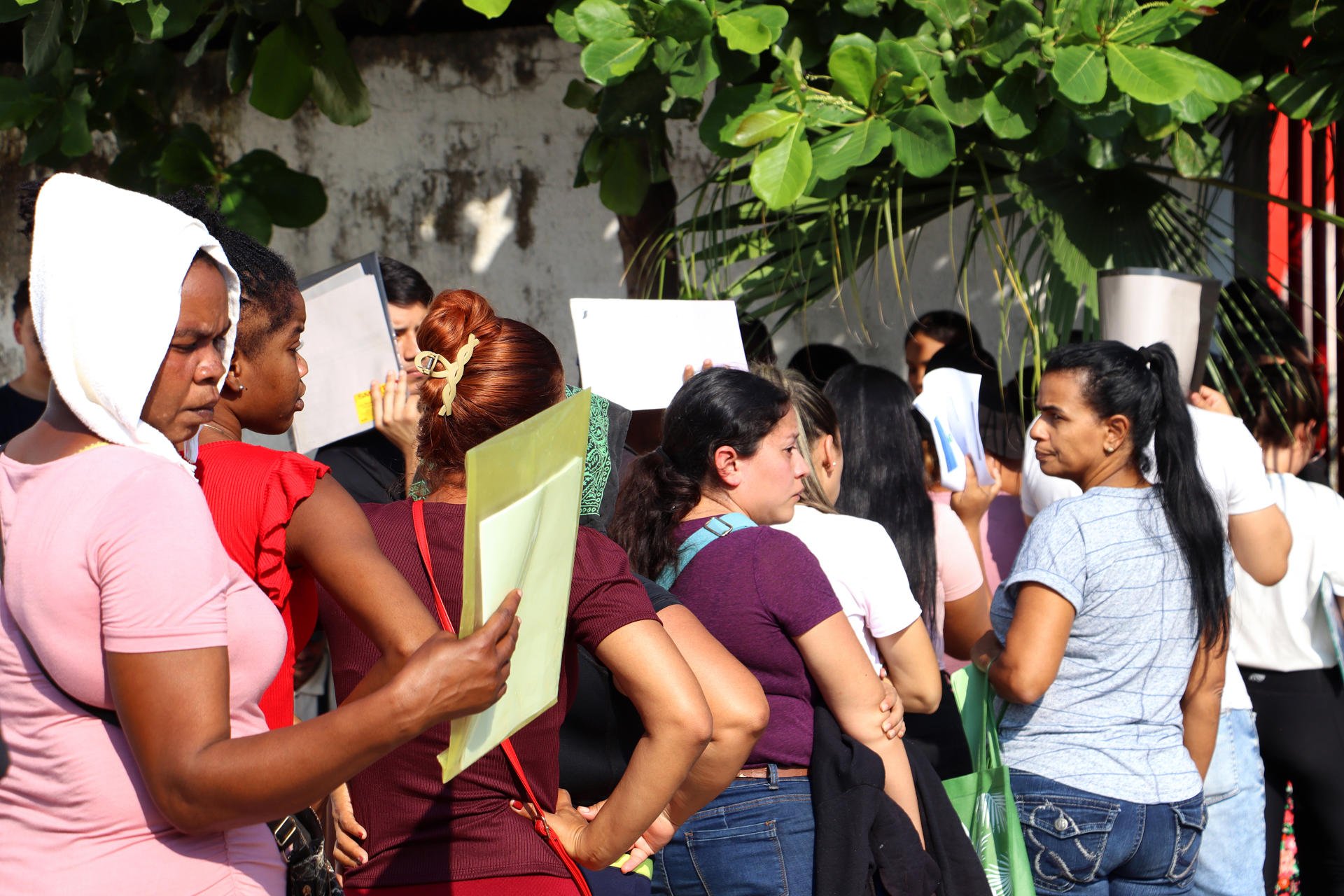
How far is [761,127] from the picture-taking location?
3014 mm

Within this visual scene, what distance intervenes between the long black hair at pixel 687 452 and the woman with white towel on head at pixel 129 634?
106 cm

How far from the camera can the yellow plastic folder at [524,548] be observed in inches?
46.4

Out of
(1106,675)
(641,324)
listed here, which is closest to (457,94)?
(641,324)

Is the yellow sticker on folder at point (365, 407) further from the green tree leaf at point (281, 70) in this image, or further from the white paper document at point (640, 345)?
the green tree leaf at point (281, 70)

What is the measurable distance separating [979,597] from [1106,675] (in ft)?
1.61

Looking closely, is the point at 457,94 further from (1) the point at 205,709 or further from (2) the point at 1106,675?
(1) the point at 205,709

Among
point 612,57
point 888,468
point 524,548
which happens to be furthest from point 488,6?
point 524,548

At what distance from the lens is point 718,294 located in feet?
13.1

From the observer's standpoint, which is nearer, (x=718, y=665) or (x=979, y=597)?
(x=718, y=665)

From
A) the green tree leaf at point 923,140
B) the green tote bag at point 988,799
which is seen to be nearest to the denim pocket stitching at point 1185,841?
the green tote bag at point 988,799

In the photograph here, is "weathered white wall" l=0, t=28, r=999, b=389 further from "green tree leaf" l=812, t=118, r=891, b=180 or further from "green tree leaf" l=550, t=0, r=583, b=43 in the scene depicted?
"green tree leaf" l=812, t=118, r=891, b=180

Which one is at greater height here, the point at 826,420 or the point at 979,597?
the point at 826,420

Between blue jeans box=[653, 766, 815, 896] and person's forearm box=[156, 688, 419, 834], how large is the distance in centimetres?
106

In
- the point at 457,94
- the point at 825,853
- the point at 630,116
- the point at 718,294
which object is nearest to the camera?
the point at 825,853
